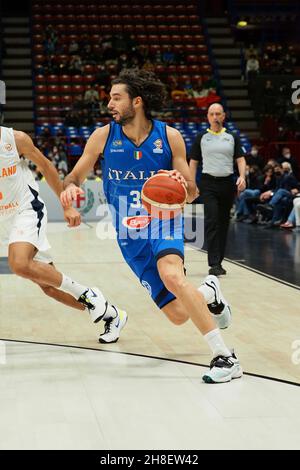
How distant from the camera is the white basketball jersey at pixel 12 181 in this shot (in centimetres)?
479

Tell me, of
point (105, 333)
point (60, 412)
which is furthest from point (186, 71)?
point (60, 412)

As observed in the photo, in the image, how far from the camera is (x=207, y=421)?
331 centimetres

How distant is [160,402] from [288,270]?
5257 mm

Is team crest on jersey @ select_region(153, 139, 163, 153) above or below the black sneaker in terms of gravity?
above

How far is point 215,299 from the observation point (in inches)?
184

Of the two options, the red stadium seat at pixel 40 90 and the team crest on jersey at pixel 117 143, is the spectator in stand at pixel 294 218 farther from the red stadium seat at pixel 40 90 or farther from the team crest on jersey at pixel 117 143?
the red stadium seat at pixel 40 90

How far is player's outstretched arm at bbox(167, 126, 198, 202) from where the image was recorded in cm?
450

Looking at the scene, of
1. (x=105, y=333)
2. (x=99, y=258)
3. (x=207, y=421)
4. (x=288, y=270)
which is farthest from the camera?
(x=99, y=258)

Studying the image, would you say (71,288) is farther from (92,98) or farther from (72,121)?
(92,98)

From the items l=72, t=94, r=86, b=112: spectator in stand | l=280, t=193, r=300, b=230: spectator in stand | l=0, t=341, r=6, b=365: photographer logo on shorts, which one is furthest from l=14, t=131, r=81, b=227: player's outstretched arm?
l=72, t=94, r=86, b=112: spectator in stand

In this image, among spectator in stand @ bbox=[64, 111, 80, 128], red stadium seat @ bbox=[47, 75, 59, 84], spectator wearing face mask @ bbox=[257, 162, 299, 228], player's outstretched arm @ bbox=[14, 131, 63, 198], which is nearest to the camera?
player's outstretched arm @ bbox=[14, 131, 63, 198]

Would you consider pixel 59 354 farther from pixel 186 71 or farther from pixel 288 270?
pixel 186 71

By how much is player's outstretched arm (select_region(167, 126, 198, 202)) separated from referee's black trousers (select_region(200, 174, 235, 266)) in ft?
11.8

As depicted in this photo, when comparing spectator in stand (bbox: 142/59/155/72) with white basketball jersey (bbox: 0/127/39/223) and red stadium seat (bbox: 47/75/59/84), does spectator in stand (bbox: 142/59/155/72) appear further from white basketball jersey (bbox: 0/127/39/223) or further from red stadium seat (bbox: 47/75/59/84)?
white basketball jersey (bbox: 0/127/39/223)
